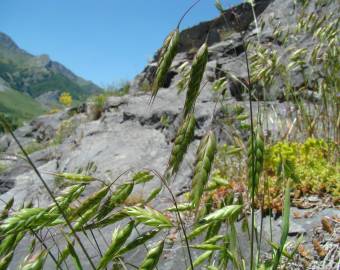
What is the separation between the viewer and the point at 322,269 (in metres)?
1.98

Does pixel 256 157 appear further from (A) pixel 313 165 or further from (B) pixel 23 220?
(A) pixel 313 165

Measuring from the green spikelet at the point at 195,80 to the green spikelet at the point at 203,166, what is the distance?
104 millimetres

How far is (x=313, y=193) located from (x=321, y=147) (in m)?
0.65

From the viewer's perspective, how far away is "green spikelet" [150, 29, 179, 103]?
1015mm

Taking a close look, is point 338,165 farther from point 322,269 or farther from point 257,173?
point 257,173

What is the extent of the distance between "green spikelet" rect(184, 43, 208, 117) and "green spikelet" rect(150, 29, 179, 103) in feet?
0.26

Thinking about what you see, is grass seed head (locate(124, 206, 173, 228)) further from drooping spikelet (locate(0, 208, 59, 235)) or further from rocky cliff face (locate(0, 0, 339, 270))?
rocky cliff face (locate(0, 0, 339, 270))

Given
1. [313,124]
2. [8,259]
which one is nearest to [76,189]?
[8,259]

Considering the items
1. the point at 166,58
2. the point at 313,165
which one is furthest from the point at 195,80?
the point at 313,165

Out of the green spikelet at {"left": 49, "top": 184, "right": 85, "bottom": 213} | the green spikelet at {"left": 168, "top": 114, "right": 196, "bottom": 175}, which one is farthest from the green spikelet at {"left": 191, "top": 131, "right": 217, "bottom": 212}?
the green spikelet at {"left": 49, "top": 184, "right": 85, "bottom": 213}

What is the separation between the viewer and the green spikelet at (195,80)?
3.15 feet

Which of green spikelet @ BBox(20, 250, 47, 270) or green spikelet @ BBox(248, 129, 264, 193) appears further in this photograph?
green spikelet @ BBox(248, 129, 264, 193)

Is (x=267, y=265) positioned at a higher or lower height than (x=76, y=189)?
lower

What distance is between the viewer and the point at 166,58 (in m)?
1.03
